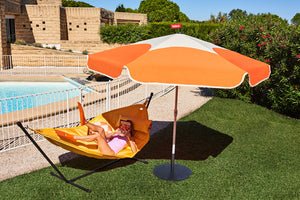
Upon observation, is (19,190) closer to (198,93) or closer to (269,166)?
(269,166)

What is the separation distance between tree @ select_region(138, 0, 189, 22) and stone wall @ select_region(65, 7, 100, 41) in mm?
39446

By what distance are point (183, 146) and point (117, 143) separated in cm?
199

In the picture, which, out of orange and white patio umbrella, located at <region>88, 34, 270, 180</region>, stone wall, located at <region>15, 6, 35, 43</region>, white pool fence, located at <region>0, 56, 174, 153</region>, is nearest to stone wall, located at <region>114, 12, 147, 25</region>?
stone wall, located at <region>15, 6, 35, 43</region>

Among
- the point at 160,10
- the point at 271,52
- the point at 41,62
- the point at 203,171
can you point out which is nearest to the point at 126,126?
the point at 203,171

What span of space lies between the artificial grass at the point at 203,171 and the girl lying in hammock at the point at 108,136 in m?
0.52

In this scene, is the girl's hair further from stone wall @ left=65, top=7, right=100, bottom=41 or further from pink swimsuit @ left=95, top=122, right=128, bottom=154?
stone wall @ left=65, top=7, right=100, bottom=41

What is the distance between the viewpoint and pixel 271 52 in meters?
9.01

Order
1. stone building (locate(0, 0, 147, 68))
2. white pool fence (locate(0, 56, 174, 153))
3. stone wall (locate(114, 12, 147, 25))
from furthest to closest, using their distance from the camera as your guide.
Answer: stone wall (locate(114, 12, 147, 25)) < stone building (locate(0, 0, 147, 68)) < white pool fence (locate(0, 56, 174, 153))

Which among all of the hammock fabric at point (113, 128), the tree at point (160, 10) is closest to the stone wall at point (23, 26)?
the hammock fabric at point (113, 128)

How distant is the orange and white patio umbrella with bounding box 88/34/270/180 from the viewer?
3.14 meters

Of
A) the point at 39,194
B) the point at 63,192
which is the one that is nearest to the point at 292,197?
the point at 63,192

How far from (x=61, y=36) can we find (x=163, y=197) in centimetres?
2652

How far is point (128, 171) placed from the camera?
5051mm

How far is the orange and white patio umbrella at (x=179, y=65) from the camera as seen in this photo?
314cm
